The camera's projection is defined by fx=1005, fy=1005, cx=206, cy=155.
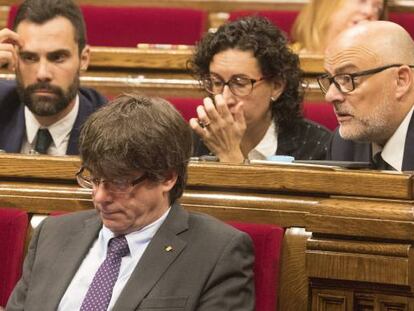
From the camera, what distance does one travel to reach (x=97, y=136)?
1005 mm

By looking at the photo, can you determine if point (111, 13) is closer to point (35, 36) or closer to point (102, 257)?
point (35, 36)

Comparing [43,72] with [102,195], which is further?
[43,72]

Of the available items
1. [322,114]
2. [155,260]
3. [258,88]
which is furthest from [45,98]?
[155,260]

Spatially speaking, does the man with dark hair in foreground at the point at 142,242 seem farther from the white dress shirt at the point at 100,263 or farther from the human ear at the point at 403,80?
the human ear at the point at 403,80

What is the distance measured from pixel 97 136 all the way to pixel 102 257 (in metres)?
0.13

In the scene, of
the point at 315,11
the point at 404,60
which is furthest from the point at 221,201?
the point at 315,11

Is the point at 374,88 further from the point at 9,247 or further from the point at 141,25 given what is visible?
the point at 141,25

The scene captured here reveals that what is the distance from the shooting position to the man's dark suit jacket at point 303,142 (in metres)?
1.55

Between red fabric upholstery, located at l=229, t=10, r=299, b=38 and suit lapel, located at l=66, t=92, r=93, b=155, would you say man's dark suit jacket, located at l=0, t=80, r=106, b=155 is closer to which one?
suit lapel, located at l=66, t=92, r=93, b=155

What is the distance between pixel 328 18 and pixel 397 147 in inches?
29.8

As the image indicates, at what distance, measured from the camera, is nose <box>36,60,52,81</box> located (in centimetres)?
165

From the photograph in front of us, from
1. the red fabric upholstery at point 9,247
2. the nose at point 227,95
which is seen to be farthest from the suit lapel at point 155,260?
the nose at point 227,95

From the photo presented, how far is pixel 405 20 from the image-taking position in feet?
7.16

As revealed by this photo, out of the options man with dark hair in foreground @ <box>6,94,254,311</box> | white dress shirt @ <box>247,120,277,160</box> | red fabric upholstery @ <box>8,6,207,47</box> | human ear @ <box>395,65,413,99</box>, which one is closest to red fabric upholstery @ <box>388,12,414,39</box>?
red fabric upholstery @ <box>8,6,207,47</box>
